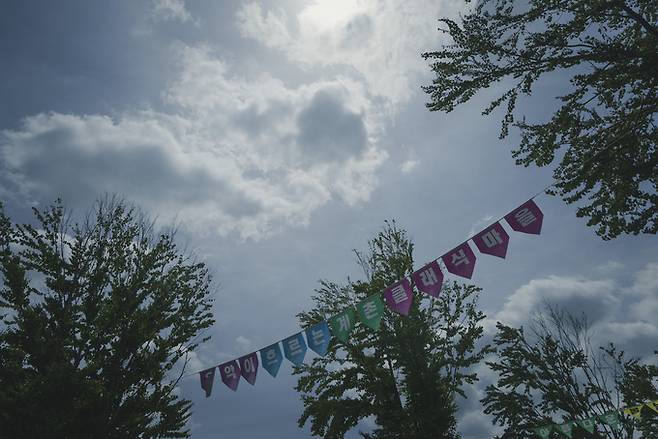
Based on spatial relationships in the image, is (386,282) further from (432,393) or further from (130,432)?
(130,432)

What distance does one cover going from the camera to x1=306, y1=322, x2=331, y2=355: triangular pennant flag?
8.91 m

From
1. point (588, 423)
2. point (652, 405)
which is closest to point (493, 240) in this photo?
point (652, 405)

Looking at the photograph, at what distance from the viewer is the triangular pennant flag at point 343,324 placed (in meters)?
9.02

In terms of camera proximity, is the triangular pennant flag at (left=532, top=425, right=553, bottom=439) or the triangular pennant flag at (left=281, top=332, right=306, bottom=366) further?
the triangular pennant flag at (left=532, top=425, right=553, bottom=439)

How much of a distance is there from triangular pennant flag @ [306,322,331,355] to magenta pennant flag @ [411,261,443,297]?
2584 millimetres

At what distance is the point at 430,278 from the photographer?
834 cm

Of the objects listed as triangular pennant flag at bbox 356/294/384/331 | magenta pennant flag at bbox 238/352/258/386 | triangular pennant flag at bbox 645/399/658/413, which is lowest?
triangular pennant flag at bbox 645/399/658/413

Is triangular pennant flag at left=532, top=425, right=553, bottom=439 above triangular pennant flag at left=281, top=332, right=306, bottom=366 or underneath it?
underneath

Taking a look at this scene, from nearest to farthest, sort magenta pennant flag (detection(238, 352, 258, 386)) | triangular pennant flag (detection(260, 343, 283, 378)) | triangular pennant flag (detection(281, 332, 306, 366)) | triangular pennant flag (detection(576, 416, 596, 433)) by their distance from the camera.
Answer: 1. triangular pennant flag (detection(281, 332, 306, 366))
2. triangular pennant flag (detection(260, 343, 283, 378))
3. magenta pennant flag (detection(238, 352, 258, 386))
4. triangular pennant flag (detection(576, 416, 596, 433))

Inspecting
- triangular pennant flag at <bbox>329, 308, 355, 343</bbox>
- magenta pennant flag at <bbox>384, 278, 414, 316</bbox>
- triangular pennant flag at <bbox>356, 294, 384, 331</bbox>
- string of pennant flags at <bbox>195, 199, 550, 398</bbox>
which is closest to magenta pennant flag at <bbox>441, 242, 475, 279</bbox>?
string of pennant flags at <bbox>195, 199, 550, 398</bbox>

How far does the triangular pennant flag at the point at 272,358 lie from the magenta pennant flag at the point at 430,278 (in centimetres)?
423

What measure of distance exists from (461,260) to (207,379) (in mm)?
8236

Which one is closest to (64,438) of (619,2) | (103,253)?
(103,253)

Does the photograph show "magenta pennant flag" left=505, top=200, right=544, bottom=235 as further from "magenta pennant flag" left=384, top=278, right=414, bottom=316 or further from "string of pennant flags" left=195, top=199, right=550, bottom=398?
"magenta pennant flag" left=384, top=278, right=414, bottom=316
